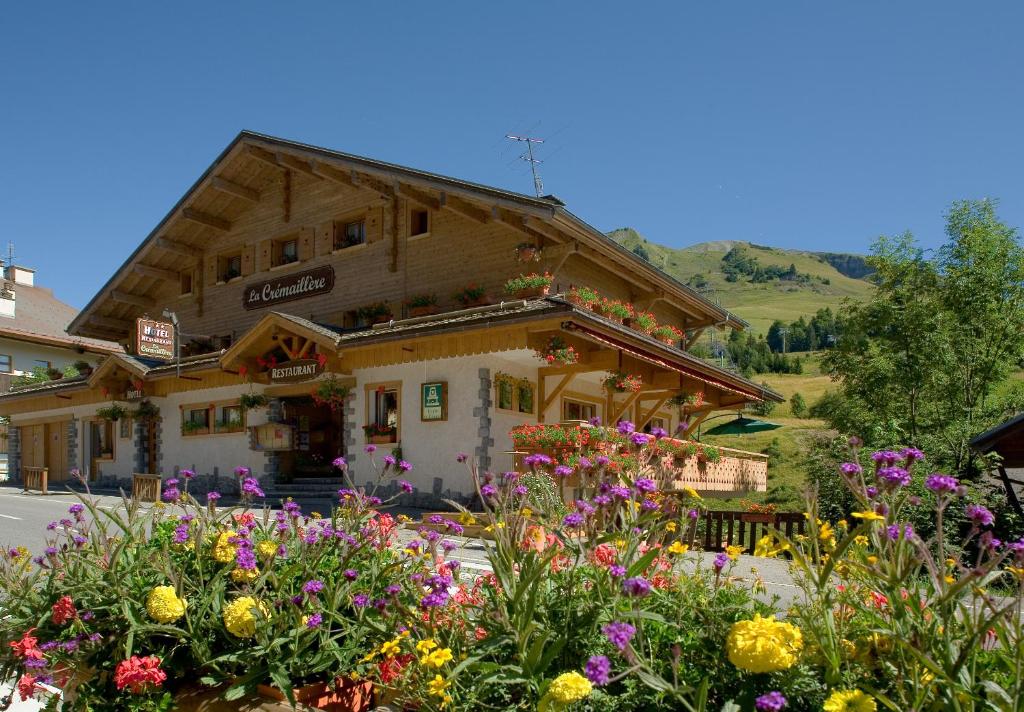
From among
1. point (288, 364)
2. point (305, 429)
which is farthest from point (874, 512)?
point (305, 429)

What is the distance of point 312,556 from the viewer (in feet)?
12.2

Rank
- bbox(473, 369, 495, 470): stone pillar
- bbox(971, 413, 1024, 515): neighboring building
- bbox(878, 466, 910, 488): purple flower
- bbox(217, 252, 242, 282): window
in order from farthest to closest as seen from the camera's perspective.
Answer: bbox(217, 252, 242, 282): window → bbox(473, 369, 495, 470): stone pillar → bbox(971, 413, 1024, 515): neighboring building → bbox(878, 466, 910, 488): purple flower

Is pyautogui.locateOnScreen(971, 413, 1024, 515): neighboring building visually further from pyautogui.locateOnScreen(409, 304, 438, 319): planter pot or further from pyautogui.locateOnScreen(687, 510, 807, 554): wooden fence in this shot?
pyautogui.locateOnScreen(409, 304, 438, 319): planter pot

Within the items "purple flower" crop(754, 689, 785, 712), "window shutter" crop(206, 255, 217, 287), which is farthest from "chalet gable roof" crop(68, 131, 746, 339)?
"purple flower" crop(754, 689, 785, 712)

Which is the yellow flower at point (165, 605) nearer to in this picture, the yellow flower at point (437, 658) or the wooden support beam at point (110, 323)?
the yellow flower at point (437, 658)

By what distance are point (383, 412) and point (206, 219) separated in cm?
991

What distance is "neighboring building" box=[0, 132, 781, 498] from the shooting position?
50.0 ft

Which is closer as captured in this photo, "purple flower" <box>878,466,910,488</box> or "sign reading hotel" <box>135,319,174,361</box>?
"purple flower" <box>878,466,910,488</box>

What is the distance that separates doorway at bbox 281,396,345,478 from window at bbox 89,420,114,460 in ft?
24.7

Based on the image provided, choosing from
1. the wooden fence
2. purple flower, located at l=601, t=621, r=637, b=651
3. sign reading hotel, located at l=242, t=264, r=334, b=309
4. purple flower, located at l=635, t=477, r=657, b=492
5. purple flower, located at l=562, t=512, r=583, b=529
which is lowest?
the wooden fence

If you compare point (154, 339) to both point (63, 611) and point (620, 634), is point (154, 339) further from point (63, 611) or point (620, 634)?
point (620, 634)

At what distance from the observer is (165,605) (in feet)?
10.9

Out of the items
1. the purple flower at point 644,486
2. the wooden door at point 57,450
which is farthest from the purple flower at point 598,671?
the wooden door at point 57,450

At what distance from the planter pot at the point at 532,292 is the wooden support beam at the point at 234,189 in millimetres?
9936
